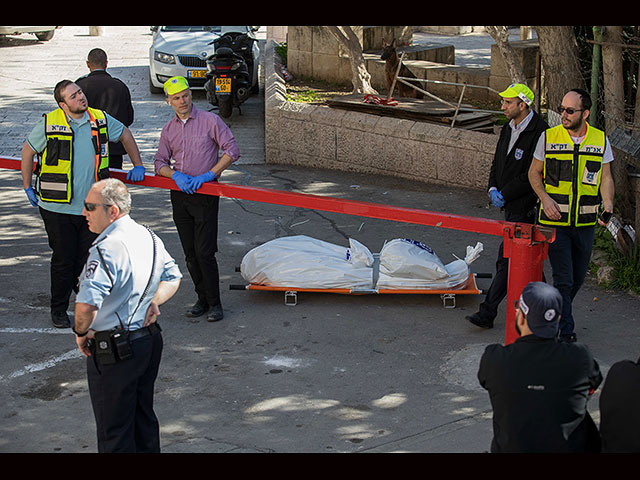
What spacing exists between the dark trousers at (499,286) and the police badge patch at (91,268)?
3.44 meters

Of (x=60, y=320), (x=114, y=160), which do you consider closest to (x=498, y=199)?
(x=60, y=320)

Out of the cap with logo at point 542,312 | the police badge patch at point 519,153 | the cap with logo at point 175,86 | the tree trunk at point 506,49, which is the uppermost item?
the tree trunk at point 506,49

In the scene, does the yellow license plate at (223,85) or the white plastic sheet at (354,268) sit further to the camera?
the yellow license plate at (223,85)

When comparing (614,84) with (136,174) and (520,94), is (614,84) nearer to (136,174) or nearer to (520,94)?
(520,94)

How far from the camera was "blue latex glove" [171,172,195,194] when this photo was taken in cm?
669

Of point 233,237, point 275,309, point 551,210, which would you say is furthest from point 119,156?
point 551,210

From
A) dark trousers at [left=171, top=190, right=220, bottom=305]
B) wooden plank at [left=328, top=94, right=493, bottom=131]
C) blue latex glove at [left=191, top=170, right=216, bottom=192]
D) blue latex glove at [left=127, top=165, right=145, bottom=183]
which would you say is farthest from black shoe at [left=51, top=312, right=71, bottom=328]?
wooden plank at [left=328, top=94, right=493, bottom=131]

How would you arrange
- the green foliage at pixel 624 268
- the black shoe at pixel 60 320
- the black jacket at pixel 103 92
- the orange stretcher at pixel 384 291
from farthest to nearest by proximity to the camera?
1. the black jacket at pixel 103 92
2. the green foliage at pixel 624 268
3. the orange stretcher at pixel 384 291
4. the black shoe at pixel 60 320

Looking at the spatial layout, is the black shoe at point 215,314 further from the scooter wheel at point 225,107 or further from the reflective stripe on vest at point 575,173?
the scooter wheel at point 225,107

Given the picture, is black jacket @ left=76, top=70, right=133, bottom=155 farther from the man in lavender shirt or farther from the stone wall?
the stone wall

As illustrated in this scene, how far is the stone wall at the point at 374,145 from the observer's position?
1078 centimetres

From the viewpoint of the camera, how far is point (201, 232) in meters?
6.94

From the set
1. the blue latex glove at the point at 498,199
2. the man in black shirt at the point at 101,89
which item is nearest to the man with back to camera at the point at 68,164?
the man in black shirt at the point at 101,89
